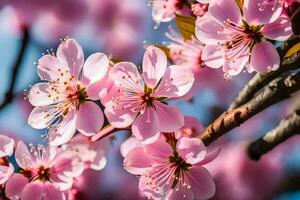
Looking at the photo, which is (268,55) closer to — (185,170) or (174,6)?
(185,170)

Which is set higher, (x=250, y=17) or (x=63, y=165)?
(x=250, y=17)

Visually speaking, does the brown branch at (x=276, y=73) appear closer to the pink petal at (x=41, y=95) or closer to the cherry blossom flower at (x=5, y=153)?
the pink petal at (x=41, y=95)

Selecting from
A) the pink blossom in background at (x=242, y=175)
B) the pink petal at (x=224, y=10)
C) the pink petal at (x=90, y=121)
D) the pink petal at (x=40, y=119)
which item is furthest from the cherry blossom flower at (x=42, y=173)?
the pink blossom in background at (x=242, y=175)

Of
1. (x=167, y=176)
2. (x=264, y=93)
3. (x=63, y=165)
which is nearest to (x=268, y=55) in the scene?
(x=264, y=93)

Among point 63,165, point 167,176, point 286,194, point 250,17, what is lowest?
point 286,194

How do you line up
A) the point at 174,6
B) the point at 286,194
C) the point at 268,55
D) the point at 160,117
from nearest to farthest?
1. the point at 268,55
2. the point at 160,117
3. the point at 174,6
4. the point at 286,194

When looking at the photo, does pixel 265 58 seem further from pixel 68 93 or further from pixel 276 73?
pixel 68 93
